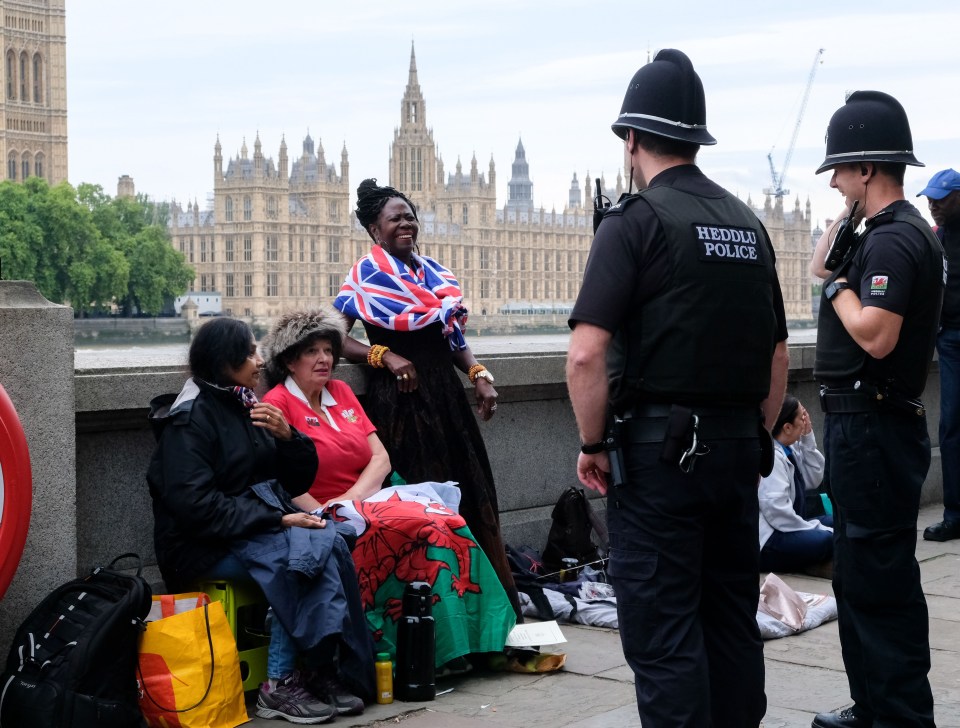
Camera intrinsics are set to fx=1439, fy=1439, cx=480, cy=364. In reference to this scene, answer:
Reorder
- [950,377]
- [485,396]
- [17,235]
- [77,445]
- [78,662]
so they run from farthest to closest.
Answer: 1. [17,235]
2. [950,377]
3. [485,396]
4. [77,445]
5. [78,662]

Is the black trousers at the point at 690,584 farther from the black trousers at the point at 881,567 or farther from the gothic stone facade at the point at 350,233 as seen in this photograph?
the gothic stone facade at the point at 350,233

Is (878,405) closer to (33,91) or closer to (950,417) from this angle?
(950,417)


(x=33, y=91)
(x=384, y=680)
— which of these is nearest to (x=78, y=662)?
(x=384, y=680)

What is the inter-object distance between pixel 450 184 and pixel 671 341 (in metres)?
123

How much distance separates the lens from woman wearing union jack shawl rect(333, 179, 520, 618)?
5141 millimetres

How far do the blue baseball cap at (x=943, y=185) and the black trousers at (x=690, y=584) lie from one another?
12.9 ft

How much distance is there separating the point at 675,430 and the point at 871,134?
130 cm

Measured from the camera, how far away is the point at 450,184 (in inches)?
4929

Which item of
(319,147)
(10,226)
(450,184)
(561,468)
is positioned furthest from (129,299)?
(561,468)

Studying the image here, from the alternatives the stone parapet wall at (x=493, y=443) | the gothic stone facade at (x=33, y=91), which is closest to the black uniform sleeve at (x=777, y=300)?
the stone parapet wall at (x=493, y=443)

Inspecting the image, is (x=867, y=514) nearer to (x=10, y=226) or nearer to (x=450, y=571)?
(x=450, y=571)

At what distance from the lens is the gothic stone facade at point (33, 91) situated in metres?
116

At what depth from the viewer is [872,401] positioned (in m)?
3.87

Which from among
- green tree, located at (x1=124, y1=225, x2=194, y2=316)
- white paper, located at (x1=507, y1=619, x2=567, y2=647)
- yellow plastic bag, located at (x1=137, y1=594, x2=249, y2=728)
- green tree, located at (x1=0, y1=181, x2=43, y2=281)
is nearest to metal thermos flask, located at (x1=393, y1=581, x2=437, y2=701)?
white paper, located at (x1=507, y1=619, x2=567, y2=647)
